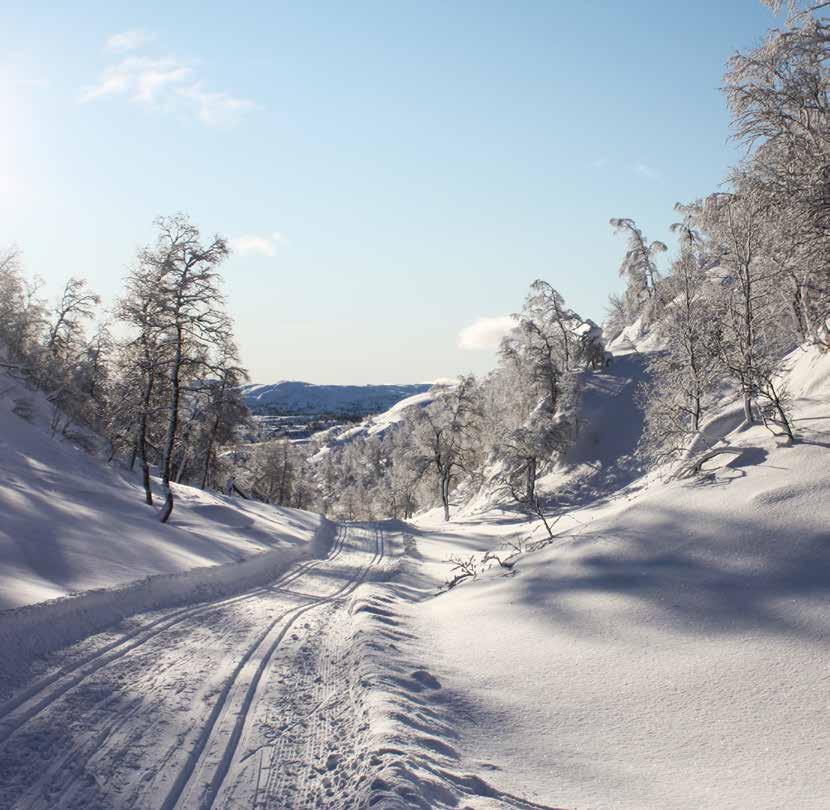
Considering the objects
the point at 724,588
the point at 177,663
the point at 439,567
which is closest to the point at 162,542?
the point at 177,663

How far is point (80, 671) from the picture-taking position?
662 centimetres

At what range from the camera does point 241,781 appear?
4520 millimetres

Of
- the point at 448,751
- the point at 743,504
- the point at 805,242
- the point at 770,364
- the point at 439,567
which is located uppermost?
the point at 805,242

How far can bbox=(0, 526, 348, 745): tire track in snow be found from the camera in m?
5.35

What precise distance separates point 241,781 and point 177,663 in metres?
3.25

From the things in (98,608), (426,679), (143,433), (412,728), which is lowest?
(98,608)

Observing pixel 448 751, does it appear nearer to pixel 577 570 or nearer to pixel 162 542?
pixel 577 570

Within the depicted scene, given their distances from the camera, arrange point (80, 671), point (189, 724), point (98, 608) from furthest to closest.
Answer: point (98, 608), point (80, 671), point (189, 724)

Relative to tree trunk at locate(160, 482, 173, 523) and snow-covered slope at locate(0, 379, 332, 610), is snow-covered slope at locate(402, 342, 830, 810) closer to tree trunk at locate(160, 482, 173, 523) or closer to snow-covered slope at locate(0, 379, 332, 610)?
snow-covered slope at locate(0, 379, 332, 610)

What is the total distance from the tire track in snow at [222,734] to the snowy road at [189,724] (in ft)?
0.05

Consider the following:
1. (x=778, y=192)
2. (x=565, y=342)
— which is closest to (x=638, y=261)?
(x=565, y=342)

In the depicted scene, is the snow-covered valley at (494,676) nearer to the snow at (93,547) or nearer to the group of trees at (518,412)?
the snow at (93,547)

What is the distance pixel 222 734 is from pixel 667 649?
17.3 ft

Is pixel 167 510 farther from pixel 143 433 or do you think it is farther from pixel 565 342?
pixel 565 342
